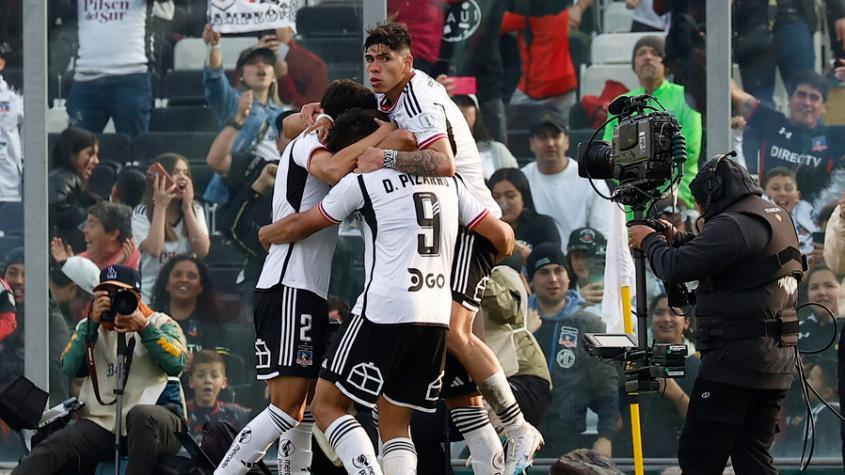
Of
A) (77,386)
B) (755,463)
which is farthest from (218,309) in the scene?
(755,463)

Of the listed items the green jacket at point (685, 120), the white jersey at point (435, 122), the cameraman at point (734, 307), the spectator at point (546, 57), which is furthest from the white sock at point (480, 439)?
the spectator at point (546, 57)

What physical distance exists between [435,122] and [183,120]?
3470 millimetres


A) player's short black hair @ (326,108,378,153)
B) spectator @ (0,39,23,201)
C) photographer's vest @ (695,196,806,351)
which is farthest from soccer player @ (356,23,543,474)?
spectator @ (0,39,23,201)

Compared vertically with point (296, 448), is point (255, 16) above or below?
above

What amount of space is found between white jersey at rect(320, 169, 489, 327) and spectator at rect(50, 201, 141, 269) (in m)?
3.43

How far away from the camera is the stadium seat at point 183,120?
10.9 metres

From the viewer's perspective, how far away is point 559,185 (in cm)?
1066

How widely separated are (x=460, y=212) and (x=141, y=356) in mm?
2492

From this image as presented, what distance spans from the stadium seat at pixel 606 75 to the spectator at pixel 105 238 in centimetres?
331

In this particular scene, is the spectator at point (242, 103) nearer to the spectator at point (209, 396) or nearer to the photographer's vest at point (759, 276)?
the spectator at point (209, 396)

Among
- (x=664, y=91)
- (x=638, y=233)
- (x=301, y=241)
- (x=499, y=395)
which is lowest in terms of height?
(x=499, y=395)

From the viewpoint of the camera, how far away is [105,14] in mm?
11000

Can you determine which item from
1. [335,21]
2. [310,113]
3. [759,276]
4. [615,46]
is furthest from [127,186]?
[759,276]

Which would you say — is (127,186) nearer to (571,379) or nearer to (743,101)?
(571,379)
